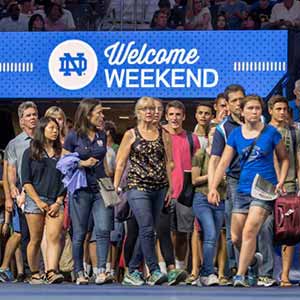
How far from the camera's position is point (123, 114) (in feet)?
57.8

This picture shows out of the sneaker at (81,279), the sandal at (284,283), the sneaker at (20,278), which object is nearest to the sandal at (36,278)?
the sneaker at (81,279)

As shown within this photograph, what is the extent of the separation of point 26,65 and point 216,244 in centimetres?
749

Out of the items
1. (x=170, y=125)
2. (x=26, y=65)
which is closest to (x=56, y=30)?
(x=26, y=65)

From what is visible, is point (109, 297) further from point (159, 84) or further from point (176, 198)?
point (159, 84)

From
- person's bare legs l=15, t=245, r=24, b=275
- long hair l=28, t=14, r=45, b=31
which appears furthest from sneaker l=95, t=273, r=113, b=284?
long hair l=28, t=14, r=45, b=31

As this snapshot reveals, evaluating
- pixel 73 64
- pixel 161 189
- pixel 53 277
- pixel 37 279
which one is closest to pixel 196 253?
pixel 161 189

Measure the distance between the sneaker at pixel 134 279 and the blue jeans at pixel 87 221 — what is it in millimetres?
250

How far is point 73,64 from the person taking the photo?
664 inches

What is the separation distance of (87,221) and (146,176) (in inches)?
30.1

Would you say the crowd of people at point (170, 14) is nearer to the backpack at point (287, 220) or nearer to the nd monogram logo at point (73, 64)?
the nd monogram logo at point (73, 64)

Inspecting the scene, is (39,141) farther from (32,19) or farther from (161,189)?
(32,19)

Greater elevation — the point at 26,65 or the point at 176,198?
the point at 26,65

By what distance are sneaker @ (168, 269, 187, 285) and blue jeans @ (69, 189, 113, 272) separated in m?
0.63

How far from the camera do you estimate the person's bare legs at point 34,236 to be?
10.5 m
